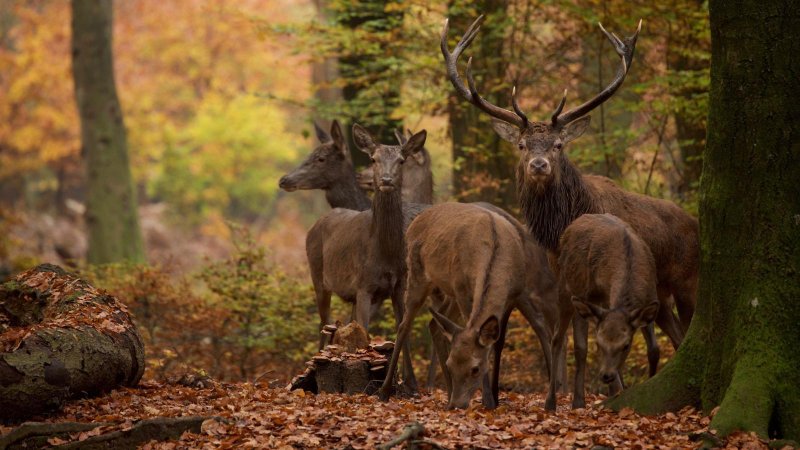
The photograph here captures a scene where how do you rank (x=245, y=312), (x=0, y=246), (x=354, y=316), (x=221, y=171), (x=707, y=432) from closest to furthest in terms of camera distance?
1. (x=707, y=432)
2. (x=354, y=316)
3. (x=245, y=312)
4. (x=0, y=246)
5. (x=221, y=171)

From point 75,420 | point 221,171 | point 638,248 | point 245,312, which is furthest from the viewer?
point 221,171

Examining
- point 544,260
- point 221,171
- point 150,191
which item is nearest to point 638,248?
point 544,260

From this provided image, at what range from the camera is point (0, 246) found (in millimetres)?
21266

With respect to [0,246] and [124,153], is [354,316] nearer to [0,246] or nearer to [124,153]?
[0,246]

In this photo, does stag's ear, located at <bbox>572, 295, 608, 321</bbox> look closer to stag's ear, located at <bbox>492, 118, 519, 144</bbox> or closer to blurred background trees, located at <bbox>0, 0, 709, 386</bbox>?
stag's ear, located at <bbox>492, 118, 519, 144</bbox>

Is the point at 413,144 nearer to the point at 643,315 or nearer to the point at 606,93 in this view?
the point at 606,93

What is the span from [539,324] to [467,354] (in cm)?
91

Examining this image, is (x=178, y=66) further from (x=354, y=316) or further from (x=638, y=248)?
(x=638, y=248)

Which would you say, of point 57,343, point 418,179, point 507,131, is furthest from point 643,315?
point 418,179

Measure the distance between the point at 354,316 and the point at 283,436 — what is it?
4.25 meters

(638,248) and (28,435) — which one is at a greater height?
(638,248)

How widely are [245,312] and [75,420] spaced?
6.82m

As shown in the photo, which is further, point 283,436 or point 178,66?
point 178,66

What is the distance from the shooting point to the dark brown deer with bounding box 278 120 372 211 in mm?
13508
